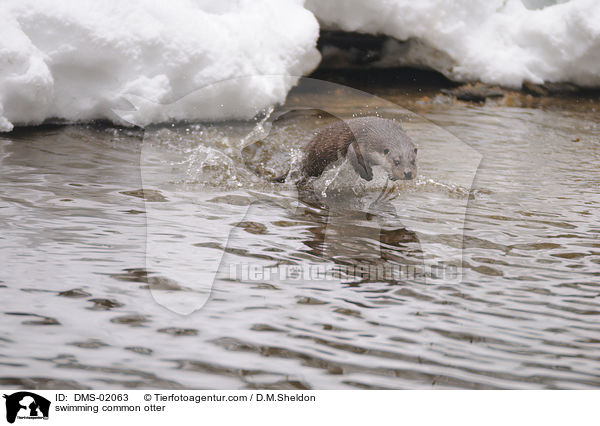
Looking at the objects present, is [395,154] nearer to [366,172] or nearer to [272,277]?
[366,172]

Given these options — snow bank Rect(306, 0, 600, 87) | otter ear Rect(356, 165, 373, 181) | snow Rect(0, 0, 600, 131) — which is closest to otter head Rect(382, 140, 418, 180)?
otter ear Rect(356, 165, 373, 181)

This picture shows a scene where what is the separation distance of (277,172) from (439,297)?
107 inches

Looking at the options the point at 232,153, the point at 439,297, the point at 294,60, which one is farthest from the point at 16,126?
the point at 439,297

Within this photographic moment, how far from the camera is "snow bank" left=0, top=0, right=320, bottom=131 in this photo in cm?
578

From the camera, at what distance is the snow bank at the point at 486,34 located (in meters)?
8.14

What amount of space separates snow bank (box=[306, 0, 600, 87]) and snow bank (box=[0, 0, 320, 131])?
74.4 inches

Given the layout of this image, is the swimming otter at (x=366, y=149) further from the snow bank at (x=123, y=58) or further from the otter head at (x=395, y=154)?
the snow bank at (x=123, y=58)
